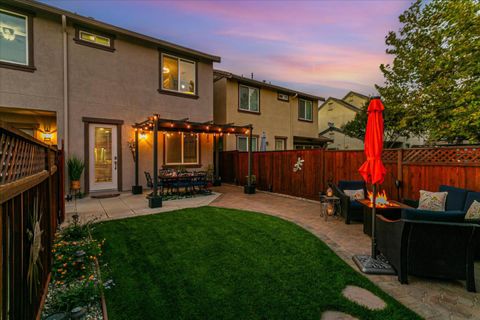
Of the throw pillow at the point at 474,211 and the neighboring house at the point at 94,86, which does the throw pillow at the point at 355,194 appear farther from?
the neighboring house at the point at 94,86

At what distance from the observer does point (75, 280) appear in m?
2.99

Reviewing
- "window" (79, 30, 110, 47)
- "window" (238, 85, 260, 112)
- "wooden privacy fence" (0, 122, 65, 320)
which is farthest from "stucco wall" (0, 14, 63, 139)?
"window" (238, 85, 260, 112)

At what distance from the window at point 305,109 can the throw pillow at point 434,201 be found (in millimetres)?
12575

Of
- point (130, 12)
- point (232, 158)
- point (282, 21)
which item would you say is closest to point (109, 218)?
point (232, 158)

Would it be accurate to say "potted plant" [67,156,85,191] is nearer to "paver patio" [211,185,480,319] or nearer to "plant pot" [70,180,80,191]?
"plant pot" [70,180,80,191]

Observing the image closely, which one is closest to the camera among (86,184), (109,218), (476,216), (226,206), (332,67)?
(476,216)

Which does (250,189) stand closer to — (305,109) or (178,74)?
(178,74)

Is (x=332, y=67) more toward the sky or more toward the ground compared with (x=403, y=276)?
more toward the sky

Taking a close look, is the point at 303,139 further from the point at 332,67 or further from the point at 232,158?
the point at 232,158

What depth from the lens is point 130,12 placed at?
32.1 feet

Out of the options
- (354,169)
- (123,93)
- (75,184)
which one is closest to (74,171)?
(75,184)

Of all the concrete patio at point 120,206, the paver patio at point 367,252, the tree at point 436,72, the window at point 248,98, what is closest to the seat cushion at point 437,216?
the paver patio at point 367,252

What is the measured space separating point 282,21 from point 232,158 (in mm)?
6944

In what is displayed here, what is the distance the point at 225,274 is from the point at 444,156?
19.5 feet
